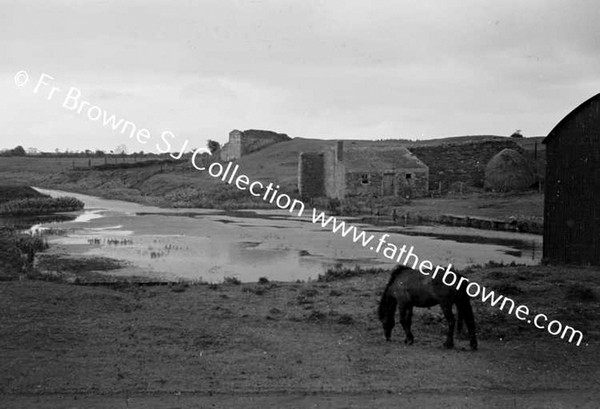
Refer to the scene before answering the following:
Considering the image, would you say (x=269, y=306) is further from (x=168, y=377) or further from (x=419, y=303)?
(x=168, y=377)

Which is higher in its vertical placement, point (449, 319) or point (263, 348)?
point (449, 319)

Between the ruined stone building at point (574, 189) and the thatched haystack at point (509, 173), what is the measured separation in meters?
33.9

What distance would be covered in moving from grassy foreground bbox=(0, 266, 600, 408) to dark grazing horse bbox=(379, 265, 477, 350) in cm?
34

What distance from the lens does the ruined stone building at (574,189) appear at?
21359 mm

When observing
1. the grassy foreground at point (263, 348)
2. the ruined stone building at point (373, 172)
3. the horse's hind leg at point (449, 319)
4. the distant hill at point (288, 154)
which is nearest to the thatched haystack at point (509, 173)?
the ruined stone building at point (373, 172)

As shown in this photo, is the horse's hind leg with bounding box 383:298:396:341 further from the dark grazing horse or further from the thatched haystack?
the thatched haystack

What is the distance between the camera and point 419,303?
11648 millimetres

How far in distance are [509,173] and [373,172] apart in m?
11.0

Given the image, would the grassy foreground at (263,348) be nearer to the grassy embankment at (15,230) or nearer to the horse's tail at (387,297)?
the horse's tail at (387,297)

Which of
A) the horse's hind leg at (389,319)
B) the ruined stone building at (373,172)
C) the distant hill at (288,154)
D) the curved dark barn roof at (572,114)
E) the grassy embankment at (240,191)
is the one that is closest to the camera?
the horse's hind leg at (389,319)

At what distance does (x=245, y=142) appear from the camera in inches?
4090

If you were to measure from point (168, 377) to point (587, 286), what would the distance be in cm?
1144

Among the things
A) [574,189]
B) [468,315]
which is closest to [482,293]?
[468,315]

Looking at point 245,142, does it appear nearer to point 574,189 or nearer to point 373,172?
point 373,172
